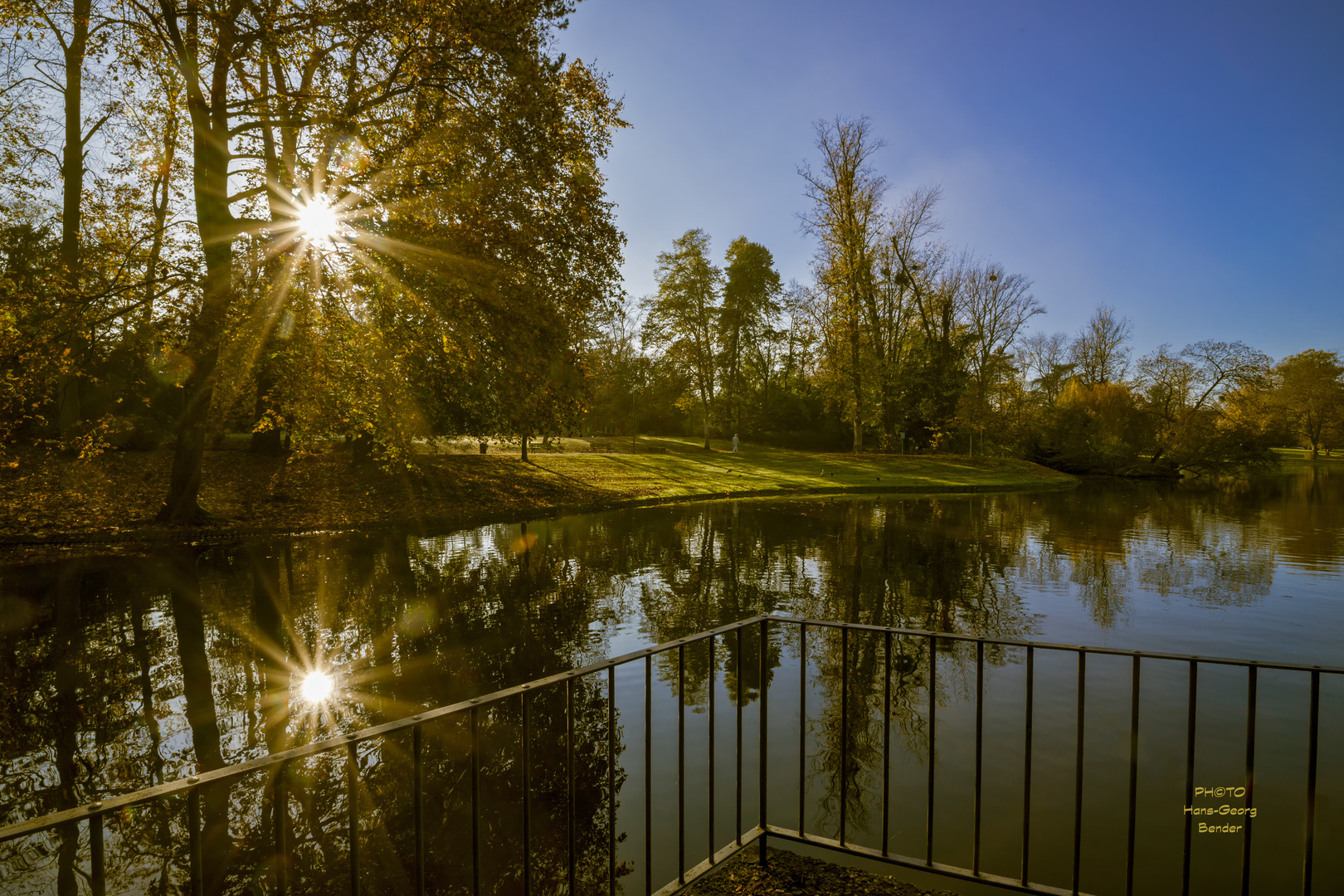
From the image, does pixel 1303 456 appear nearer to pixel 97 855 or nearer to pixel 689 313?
pixel 689 313

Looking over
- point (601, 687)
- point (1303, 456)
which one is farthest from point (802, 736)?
point (1303, 456)

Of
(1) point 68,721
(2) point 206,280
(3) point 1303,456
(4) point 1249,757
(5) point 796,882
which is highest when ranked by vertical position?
(2) point 206,280

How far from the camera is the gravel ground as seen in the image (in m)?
3.24

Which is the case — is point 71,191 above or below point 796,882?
above

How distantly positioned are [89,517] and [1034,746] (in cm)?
Result: 1665

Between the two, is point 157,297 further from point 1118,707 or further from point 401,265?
point 1118,707

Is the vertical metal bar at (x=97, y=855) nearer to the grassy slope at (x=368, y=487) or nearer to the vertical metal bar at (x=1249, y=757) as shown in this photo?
the vertical metal bar at (x=1249, y=757)

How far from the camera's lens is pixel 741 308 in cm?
4266

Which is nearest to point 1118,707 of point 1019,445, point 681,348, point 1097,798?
point 1097,798

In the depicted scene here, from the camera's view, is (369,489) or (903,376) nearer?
(369,489)

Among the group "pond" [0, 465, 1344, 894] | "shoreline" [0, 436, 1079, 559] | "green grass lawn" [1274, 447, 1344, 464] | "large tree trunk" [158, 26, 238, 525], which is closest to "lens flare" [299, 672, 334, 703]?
"pond" [0, 465, 1344, 894]

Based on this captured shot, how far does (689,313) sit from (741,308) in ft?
14.0

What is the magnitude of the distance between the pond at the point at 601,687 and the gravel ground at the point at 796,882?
54 cm

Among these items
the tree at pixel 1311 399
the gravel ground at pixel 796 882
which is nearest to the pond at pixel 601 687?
the gravel ground at pixel 796 882
